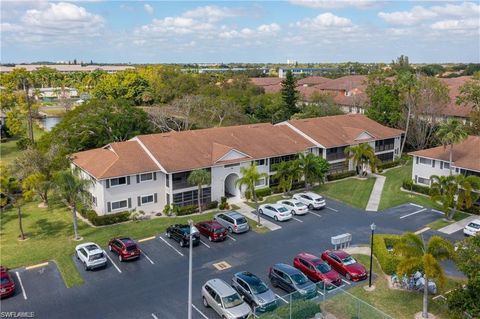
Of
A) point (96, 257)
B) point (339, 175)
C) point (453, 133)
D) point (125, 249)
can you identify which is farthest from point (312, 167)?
point (96, 257)

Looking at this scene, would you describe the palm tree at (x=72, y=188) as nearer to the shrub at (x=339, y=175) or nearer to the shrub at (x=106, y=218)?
the shrub at (x=106, y=218)

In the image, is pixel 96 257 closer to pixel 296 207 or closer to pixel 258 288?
pixel 258 288

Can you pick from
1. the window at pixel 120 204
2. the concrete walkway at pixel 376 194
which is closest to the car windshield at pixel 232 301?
the window at pixel 120 204

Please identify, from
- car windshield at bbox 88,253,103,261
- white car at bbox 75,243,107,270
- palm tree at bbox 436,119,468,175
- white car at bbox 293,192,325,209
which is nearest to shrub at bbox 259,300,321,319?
white car at bbox 75,243,107,270

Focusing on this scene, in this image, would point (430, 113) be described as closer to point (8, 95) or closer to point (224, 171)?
point (224, 171)

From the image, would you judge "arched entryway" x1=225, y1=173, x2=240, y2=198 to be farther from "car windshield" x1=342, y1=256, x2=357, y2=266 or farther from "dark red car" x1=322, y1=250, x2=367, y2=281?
"car windshield" x1=342, y1=256, x2=357, y2=266

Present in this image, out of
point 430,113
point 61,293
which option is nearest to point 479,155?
point 430,113
